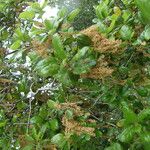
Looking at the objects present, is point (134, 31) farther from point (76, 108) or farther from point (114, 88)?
point (76, 108)

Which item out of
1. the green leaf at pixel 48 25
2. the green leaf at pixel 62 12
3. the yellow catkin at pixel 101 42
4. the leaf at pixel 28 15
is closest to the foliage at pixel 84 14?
the leaf at pixel 28 15

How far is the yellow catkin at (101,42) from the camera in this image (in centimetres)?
201

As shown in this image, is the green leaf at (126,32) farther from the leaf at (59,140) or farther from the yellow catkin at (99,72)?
the leaf at (59,140)

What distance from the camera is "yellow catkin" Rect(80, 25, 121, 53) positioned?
201 centimetres

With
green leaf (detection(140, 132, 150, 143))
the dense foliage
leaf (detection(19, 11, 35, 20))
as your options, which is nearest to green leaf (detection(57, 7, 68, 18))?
the dense foliage

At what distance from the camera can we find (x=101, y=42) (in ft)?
6.78

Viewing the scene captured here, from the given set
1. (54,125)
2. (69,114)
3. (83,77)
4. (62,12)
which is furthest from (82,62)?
(54,125)

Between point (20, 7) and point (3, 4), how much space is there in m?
0.26

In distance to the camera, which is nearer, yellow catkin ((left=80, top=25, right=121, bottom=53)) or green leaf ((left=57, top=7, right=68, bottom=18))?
yellow catkin ((left=80, top=25, right=121, bottom=53))

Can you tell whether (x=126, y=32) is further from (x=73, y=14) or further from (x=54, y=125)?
(x=54, y=125)

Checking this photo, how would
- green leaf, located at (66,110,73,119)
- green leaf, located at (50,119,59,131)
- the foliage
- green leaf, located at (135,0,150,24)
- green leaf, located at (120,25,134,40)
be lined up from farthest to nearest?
the foliage < green leaf, located at (50,119,59,131) < green leaf, located at (120,25,134,40) < green leaf, located at (66,110,73,119) < green leaf, located at (135,0,150,24)

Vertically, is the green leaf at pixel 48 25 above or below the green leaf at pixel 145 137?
above

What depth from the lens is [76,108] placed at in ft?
7.30

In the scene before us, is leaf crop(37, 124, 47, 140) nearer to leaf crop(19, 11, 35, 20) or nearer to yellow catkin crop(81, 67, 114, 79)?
yellow catkin crop(81, 67, 114, 79)
